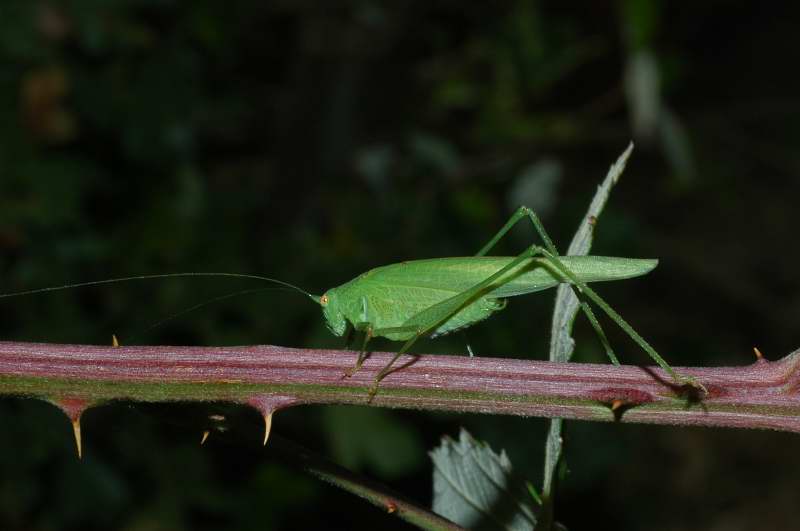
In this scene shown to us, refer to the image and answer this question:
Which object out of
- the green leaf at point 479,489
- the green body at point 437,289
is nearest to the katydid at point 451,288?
the green body at point 437,289

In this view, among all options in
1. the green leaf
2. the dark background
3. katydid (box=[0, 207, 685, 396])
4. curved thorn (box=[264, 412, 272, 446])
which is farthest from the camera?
the dark background

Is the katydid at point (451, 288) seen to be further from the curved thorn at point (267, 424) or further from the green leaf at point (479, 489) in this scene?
the curved thorn at point (267, 424)

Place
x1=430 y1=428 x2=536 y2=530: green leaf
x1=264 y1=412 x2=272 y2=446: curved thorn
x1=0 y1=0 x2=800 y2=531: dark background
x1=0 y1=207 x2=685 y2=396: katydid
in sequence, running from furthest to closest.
→ x1=0 y1=0 x2=800 y2=531: dark background < x1=0 y1=207 x2=685 y2=396: katydid < x1=430 y1=428 x2=536 y2=530: green leaf < x1=264 y1=412 x2=272 y2=446: curved thorn

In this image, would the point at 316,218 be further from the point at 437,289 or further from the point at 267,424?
the point at 267,424

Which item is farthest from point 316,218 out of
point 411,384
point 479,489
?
point 411,384

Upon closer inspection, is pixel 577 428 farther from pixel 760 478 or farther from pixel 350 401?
pixel 760 478

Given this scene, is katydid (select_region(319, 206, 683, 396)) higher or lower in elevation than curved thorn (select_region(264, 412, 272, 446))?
higher

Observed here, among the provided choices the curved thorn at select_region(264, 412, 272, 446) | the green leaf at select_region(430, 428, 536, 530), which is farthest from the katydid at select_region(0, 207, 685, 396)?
the curved thorn at select_region(264, 412, 272, 446)

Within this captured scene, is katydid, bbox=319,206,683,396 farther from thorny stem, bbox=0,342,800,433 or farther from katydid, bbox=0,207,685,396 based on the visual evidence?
thorny stem, bbox=0,342,800,433
